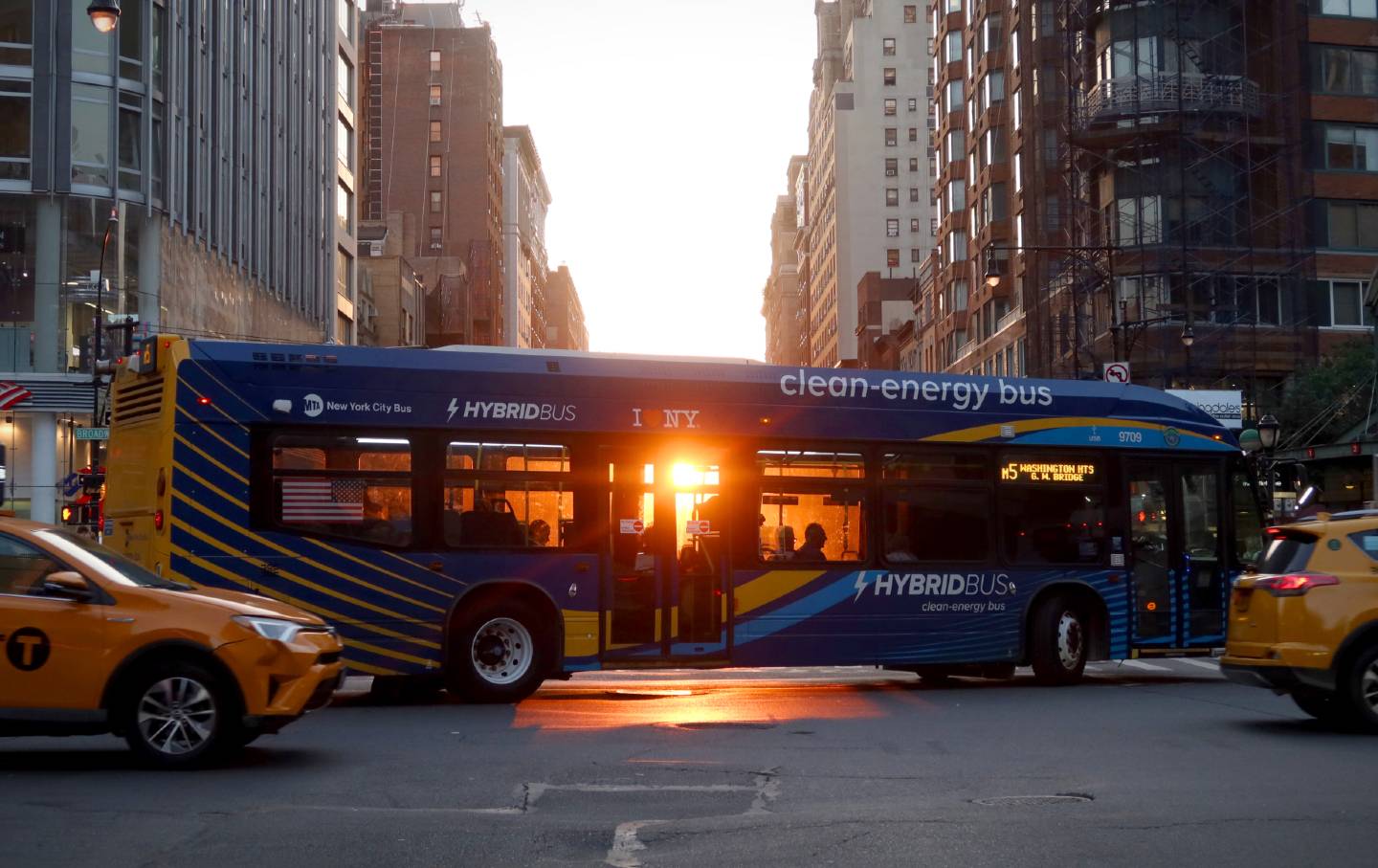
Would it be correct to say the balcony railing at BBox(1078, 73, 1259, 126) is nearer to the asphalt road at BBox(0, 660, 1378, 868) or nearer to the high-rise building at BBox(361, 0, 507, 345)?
the asphalt road at BBox(0, 660, 1378, 868)

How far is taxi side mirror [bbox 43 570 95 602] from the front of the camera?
974 centimetres

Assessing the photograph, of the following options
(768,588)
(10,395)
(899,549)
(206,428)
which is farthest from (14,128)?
(899,549)

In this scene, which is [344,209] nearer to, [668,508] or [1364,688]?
[668,508]

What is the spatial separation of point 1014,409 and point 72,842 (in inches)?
481

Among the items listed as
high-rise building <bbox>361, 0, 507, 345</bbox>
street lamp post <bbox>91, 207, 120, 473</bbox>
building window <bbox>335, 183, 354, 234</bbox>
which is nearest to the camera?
street lamp post <bbox>91, 207, 120, 473</bbox>

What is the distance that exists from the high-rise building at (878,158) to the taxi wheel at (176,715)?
122 meters

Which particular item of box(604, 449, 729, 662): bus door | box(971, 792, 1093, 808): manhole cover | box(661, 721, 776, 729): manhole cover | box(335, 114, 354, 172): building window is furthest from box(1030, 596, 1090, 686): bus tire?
box(335, 114, 354, 172): building window

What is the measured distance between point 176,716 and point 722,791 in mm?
3545

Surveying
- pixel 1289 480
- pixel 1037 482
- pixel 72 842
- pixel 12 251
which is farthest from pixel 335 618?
pixel 12 251

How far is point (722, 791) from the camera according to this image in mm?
9562

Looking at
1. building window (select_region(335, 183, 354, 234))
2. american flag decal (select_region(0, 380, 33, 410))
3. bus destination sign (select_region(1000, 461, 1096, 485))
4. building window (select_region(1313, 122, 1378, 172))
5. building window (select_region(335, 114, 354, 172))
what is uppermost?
building window (select_region(335, 114, 354, 172))

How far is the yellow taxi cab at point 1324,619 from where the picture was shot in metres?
12.5

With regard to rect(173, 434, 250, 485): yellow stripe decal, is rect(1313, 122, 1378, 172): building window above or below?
above

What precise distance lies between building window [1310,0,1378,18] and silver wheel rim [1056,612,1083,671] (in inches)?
1777
